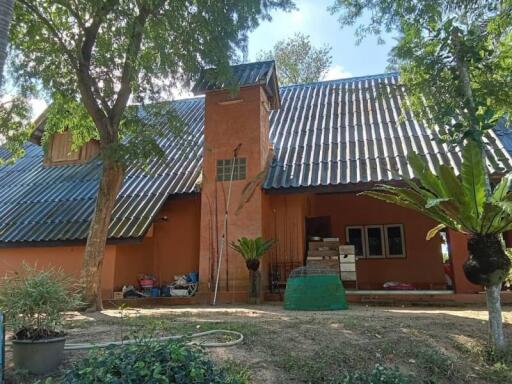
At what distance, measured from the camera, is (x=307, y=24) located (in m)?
9.25

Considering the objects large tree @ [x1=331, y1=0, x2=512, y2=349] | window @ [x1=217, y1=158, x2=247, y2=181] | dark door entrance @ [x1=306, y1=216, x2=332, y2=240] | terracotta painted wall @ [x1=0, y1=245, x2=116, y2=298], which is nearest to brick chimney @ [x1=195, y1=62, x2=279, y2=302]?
window @ [x1=217, y1=158, x2=247, y2=181]

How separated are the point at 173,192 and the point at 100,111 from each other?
330cm

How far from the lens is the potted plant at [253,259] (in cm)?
973

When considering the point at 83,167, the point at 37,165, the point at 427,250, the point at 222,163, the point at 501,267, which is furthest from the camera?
the point at 37,165

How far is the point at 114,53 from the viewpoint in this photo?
31.8ft

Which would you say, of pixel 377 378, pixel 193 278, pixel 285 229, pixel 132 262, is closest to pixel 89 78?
pixel 132 262

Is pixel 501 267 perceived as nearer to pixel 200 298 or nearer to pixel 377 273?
pixel 200 298

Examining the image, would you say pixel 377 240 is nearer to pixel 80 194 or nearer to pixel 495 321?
pixel 495 321

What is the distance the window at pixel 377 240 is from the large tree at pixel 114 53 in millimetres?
7400

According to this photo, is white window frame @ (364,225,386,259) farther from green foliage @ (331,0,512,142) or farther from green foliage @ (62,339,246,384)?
green foliage @ (62,339,246,384)

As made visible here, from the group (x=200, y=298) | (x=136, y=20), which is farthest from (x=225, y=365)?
(x=136, y=20)

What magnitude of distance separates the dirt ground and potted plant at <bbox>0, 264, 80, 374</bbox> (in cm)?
21

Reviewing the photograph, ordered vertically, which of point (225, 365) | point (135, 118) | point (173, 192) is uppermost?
point (135, 118)

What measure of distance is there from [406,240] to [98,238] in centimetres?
922
